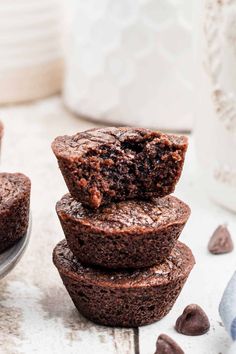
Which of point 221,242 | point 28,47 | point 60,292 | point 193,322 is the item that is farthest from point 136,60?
point 193,322

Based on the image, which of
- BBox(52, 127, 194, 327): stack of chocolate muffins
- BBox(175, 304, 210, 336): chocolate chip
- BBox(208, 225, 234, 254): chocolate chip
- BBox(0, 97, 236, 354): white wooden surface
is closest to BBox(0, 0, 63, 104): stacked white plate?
BBox(0, 97, 236, 354): white wooden surface

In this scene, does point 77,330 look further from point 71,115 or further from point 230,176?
point 71,115

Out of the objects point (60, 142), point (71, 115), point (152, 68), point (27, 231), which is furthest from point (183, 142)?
point (71, 115)

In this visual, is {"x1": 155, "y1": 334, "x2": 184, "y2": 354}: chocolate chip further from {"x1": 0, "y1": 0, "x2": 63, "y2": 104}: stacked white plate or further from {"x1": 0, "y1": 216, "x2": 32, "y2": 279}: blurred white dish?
{"x1": 0, "y1": 0, "x2": 63, "y2": 104}: stacked white plate

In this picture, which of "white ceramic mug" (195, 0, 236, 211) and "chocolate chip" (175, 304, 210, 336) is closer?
"chocolate chip" (175, 304, 210, 336)

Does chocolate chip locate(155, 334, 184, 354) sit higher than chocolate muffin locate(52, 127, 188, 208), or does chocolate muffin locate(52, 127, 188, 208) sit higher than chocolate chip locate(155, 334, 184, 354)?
chocolate muffin locate(52, 127, 188, 208)

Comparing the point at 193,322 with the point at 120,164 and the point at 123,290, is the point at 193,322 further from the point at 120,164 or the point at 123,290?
the point at 120,164

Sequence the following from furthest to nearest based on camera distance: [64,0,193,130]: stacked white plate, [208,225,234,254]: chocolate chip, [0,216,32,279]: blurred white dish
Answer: [64,0,193,130]: stacked white plate, [208,225,234,254]: chocolate chip, [0,216,32,279]: blurred white dish

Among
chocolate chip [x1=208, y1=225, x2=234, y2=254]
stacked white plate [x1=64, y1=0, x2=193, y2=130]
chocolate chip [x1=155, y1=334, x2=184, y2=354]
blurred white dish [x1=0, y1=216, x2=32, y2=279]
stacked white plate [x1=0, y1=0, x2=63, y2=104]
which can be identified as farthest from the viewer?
stacked white plate [x1=0, y1=0, x2=63, y2=104]

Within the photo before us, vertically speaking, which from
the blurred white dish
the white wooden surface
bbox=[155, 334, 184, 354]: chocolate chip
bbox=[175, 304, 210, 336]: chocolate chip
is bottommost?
the white wooden surface
